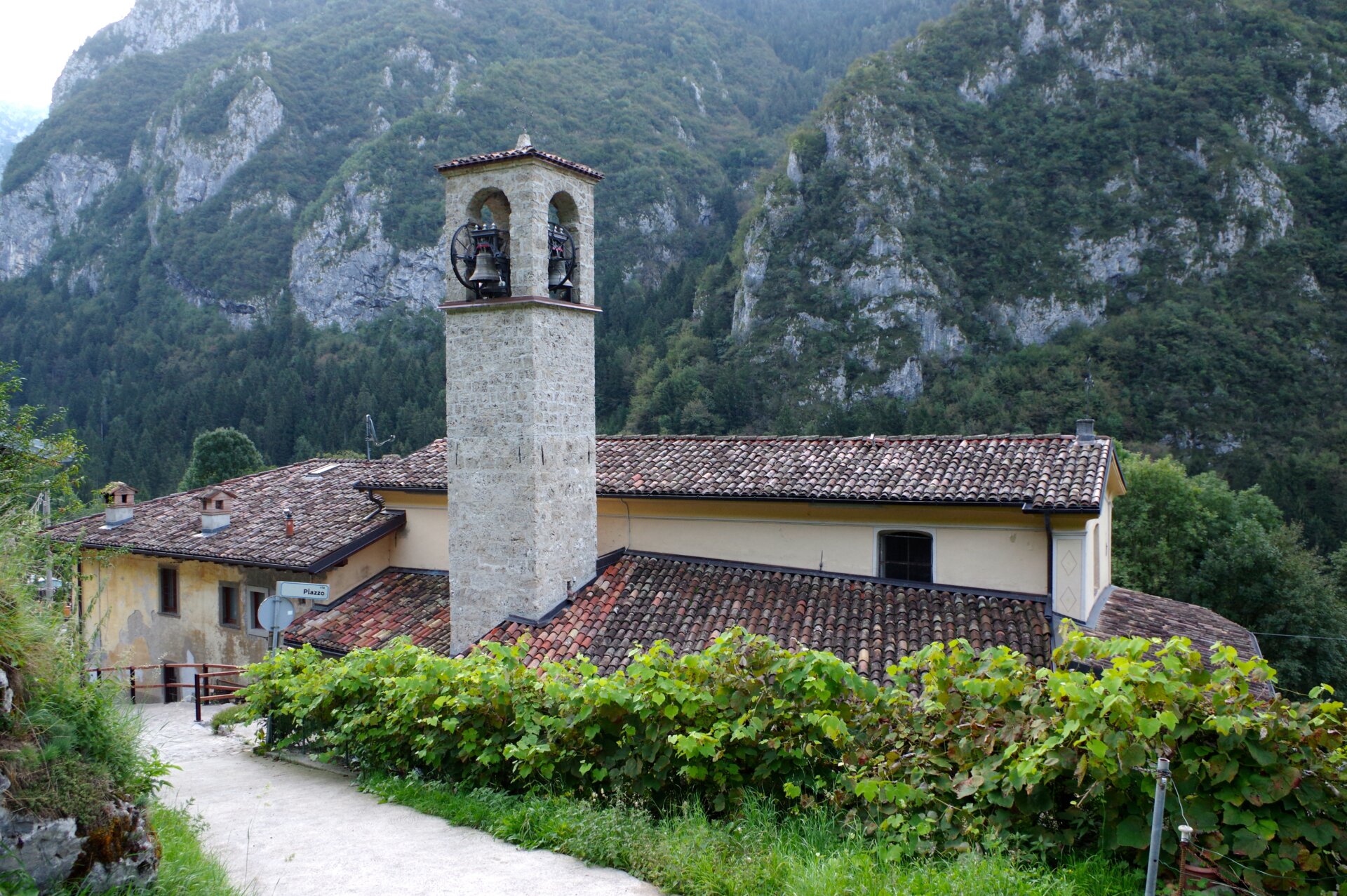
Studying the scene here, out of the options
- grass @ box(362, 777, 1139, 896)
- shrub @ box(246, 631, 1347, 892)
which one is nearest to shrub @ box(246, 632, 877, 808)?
shrub @ box(246, 631, 1347, 892)

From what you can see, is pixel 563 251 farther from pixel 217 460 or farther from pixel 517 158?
pixel 217 460

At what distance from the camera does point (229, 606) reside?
19.7 meters

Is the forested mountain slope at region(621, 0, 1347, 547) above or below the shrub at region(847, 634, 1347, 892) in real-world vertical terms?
above

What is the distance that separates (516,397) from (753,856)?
10823mm

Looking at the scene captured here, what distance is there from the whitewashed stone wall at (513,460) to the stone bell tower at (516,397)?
0.07 feet

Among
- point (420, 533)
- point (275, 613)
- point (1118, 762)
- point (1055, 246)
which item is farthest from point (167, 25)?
point (1118, 762)

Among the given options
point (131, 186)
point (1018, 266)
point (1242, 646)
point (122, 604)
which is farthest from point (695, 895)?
point (131, 186)

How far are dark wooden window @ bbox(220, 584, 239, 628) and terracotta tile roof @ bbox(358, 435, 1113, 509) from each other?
3.97 m

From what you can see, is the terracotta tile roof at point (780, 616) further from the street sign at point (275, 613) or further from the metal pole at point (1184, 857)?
the metal pole at point (1184, 857)

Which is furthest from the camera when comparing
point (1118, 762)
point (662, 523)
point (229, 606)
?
point (229, 606)

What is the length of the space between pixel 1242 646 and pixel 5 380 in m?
21.3

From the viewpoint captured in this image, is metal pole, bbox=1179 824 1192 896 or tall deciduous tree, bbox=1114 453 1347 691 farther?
tall deciduous tree, bbox=1114 453 1347 691

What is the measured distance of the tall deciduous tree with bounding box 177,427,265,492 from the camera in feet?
187

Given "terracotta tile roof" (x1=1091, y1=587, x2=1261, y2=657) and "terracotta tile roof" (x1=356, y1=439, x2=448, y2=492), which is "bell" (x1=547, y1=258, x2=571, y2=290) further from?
"terracotta tile roof" (x1=1091, y1=587, x2=1261, y2=657)
